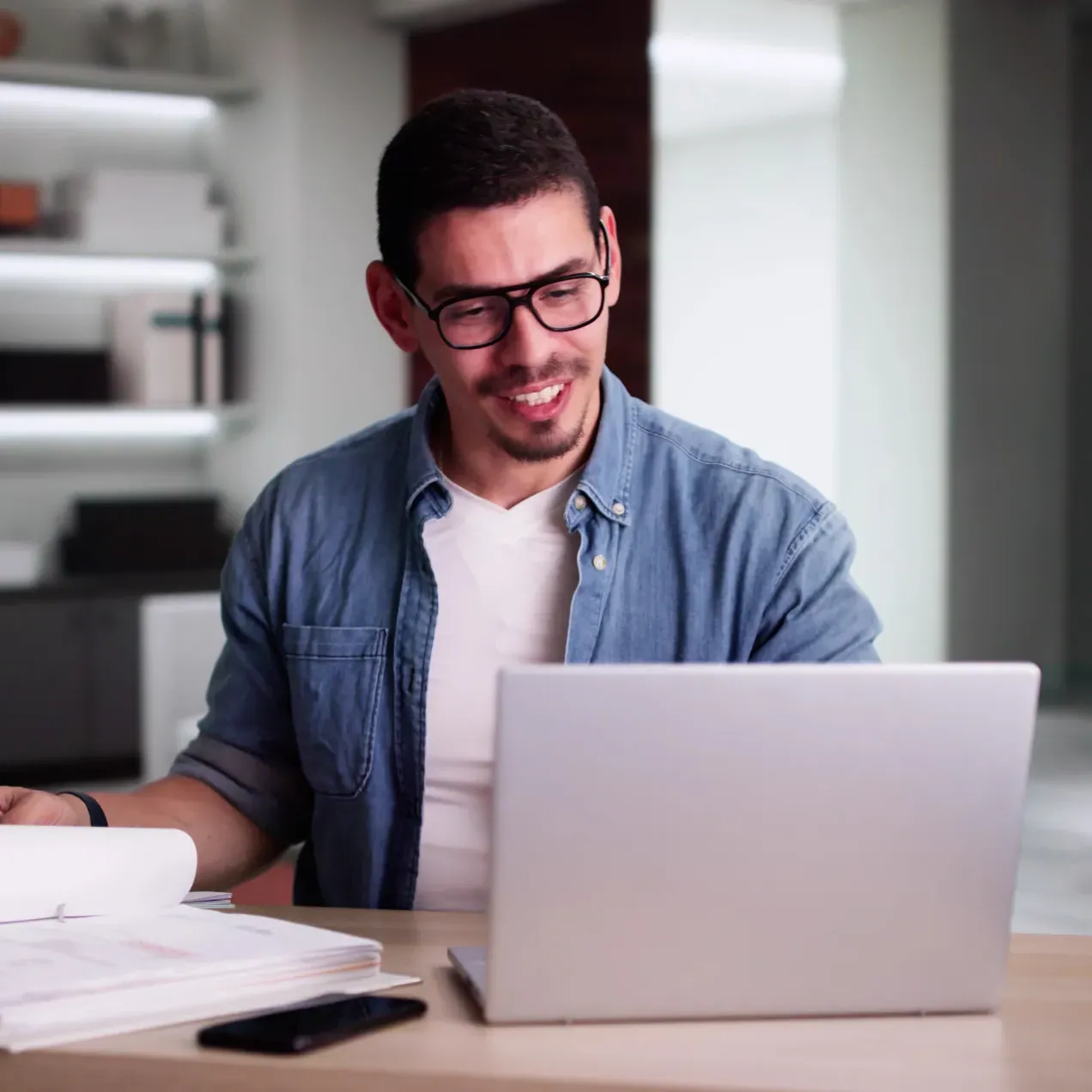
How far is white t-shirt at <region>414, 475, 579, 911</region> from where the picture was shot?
5.70ft

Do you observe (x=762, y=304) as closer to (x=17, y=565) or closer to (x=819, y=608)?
(x=17, y=565)

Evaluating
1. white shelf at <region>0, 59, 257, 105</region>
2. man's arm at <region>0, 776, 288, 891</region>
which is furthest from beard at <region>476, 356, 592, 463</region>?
white shelf at <region>0, 59, 257, 105</region>

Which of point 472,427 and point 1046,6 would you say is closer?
point 472,427

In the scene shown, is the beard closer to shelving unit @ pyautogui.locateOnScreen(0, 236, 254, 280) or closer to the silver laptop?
the silver laptop

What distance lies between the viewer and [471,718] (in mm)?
1744

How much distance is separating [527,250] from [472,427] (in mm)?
217

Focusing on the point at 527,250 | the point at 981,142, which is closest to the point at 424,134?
the point at 527,250

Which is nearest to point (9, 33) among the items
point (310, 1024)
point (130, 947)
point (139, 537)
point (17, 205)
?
point (17, 205)

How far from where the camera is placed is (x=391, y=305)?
6.11 ft

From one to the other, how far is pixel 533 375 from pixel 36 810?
60 centimetres

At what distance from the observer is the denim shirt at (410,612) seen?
5.74ft

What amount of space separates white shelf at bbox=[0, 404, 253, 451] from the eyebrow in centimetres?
381

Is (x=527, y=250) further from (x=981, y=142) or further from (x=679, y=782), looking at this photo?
(x=981, y=142)

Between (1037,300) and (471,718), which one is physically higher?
(1037,300)
